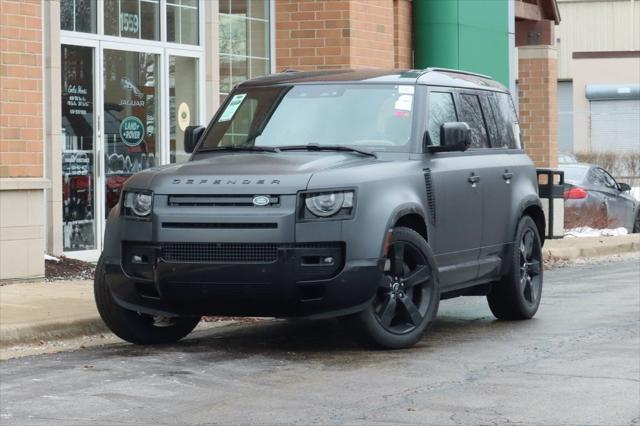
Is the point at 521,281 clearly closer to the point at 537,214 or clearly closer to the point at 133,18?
the point at 537,214

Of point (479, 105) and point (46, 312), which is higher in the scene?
point (479, 105)

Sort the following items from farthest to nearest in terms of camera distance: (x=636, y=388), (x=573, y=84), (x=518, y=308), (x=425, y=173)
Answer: (x=573, y=84), (x=518, y=308), (x=425, y=173), (x=636, y=388)

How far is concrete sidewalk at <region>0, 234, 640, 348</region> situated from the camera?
10.2 meters

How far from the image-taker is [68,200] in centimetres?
1543

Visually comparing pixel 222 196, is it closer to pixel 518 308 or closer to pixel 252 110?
pixel 252 110

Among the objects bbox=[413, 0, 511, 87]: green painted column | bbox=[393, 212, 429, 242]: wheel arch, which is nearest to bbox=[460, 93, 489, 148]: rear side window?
bbox=[393, 212, 429, 242]: wheel arch

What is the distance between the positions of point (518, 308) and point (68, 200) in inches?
233

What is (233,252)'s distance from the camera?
902cm

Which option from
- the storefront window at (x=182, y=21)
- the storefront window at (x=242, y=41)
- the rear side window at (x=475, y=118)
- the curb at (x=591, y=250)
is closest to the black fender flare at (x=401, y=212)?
the rear side window at (x=475, y=118)

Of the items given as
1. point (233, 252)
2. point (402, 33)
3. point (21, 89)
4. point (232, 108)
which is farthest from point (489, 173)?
point (402, 33)

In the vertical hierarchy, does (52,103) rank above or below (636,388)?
above

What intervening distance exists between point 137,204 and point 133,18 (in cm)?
756

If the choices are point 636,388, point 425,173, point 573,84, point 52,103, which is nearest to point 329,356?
point 425,173

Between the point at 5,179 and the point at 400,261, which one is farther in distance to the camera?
the point at 5,179
